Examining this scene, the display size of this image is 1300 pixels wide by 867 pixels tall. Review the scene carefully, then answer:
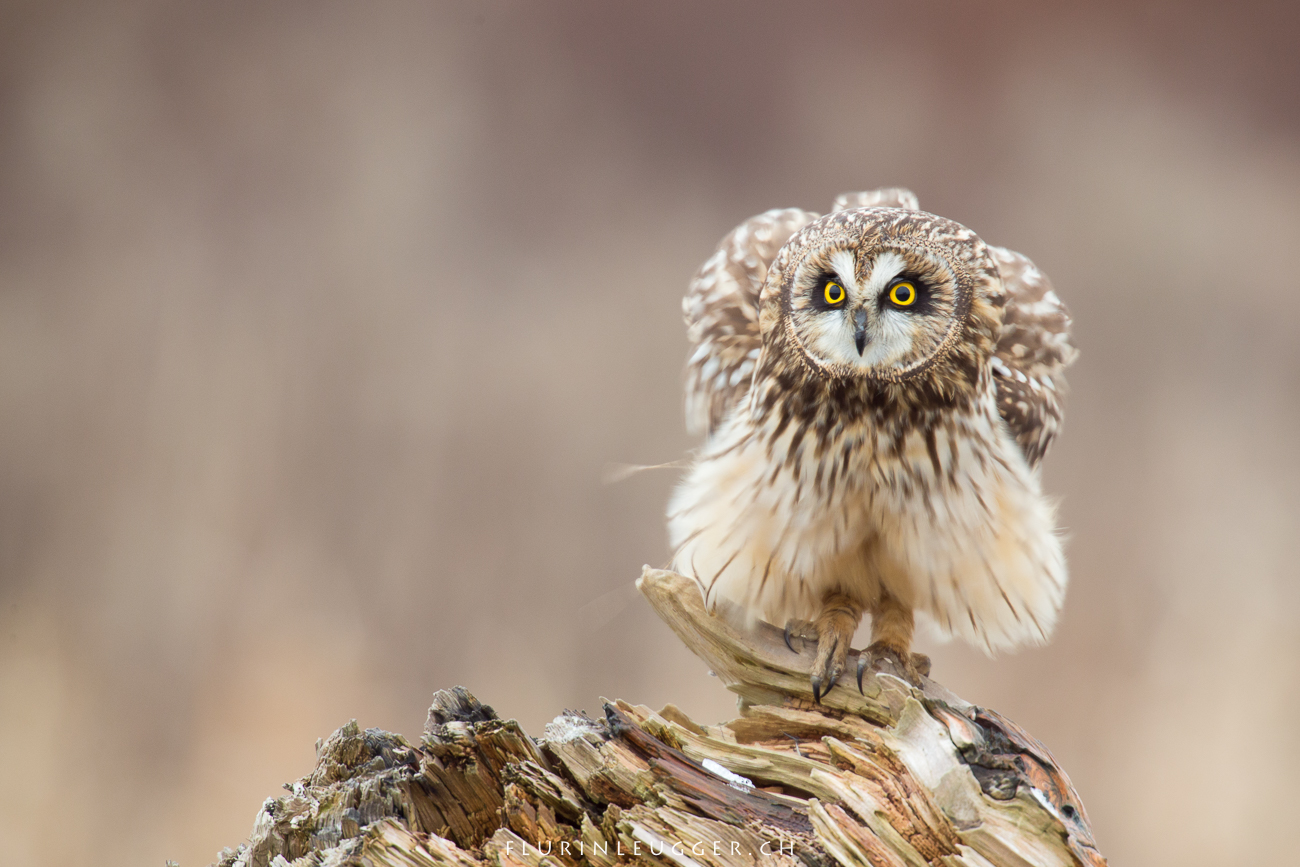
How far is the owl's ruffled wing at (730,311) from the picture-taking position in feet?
5.74

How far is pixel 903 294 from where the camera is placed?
1.32 m

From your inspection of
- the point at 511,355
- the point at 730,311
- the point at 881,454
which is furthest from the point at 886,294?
the point at 511,355

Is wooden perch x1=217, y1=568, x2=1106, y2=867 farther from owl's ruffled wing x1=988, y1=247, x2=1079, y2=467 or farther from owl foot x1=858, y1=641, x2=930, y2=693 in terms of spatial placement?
owl's ruffled wing x1=988, y1=247, x2=1079, y2=467

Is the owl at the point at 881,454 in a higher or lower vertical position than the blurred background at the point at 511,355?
lower

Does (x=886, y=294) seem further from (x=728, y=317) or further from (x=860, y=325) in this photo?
(x=728, y=317)

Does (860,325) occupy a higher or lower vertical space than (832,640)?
higher

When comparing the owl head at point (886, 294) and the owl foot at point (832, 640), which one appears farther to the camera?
the owl foot at point (832, 640)

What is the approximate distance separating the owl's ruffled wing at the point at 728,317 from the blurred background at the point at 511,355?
3.00 feet

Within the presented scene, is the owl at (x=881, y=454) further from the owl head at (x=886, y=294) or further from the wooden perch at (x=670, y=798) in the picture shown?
the wooden perch at (x=670, y=798)

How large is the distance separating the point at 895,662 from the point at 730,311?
0.71 m

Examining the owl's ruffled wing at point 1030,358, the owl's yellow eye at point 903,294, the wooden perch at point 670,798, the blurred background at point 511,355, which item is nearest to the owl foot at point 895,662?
the wooden perch at point 670,798

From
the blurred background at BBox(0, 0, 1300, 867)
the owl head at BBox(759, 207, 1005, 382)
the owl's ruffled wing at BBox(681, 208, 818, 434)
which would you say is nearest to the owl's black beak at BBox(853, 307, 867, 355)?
the owl head at BBox(759, 207, 1005, 382)

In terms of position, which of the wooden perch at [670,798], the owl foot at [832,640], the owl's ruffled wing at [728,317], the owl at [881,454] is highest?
the owl's ruffled wing at [728,317]

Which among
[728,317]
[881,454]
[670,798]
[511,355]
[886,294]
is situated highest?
[511,355]
